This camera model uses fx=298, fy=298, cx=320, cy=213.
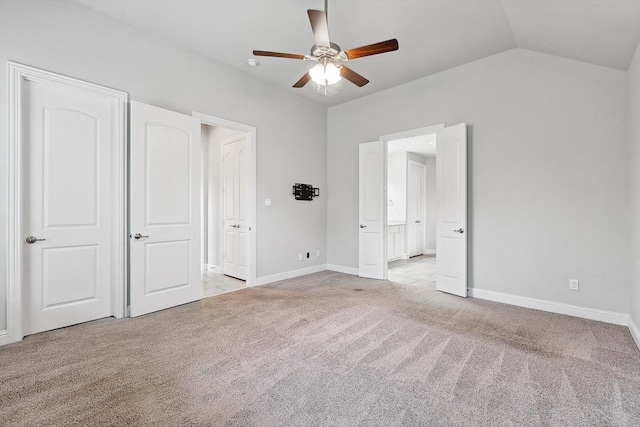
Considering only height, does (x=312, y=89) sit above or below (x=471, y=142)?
above

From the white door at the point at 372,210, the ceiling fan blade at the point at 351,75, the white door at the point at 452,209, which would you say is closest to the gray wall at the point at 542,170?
the white door at the point at 452,209

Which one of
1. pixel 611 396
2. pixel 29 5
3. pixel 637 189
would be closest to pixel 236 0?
pixel 29 5

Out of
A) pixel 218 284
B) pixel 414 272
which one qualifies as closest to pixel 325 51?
pixel 218 284

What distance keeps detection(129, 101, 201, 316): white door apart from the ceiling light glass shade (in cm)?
180

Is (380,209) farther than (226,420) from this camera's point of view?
Yes

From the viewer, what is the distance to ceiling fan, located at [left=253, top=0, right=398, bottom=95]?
94.6 inches

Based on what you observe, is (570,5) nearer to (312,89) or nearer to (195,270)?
(312,89)

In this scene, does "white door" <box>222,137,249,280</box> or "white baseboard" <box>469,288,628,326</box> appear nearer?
"white baseboard" <box>469,288,628,326</box>

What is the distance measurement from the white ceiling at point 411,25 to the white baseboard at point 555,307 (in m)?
2.58

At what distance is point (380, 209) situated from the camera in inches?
201

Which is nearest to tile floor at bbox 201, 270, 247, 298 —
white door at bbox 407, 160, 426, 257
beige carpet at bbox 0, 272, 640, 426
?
beige carpet at bbox 0, 272, 640, 426

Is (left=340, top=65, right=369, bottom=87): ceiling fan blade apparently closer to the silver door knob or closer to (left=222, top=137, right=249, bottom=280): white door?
(left=222, top=137, right=249, bottom=280): white door

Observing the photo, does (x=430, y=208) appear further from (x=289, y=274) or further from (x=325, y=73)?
(x=325, y=73)

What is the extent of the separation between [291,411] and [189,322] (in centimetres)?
184
